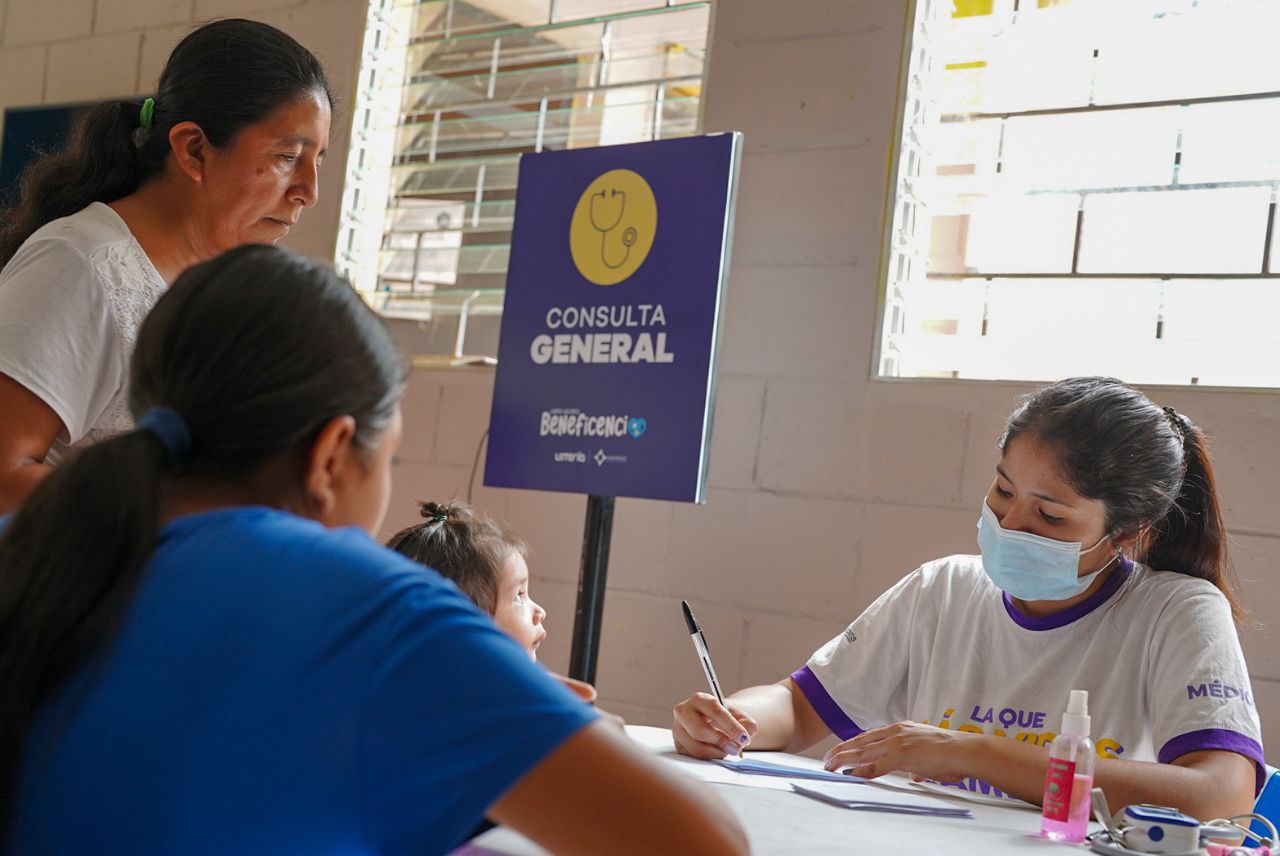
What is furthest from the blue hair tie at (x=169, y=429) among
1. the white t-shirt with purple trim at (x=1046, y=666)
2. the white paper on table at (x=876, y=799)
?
the white t-shirt with purple trim at (x=1046, y=666)

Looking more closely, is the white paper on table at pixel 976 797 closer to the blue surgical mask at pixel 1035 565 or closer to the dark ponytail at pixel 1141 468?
the blue surgical mask at pixel 1035 565

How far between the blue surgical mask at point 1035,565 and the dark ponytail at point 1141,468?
0.26 feet

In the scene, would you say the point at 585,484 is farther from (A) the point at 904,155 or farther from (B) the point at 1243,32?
(B) the point at 1243,32

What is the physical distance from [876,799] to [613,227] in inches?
57.7

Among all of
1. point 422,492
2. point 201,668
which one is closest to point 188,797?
point 201,668

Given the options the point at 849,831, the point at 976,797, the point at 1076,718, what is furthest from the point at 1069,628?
the point at 849,831

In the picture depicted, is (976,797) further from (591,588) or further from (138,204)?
(138,204)

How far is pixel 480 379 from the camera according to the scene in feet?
10.8

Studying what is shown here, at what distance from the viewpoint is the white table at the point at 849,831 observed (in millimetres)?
1103

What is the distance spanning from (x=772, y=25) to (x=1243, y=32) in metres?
0.98

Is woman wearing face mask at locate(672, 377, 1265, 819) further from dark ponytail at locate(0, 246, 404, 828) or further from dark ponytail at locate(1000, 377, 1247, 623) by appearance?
dark ponytail at locate(0, 246, 404, 828)

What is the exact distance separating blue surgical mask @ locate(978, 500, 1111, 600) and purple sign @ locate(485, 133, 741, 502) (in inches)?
27.0

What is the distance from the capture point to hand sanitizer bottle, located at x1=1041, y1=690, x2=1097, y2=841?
4.35ft

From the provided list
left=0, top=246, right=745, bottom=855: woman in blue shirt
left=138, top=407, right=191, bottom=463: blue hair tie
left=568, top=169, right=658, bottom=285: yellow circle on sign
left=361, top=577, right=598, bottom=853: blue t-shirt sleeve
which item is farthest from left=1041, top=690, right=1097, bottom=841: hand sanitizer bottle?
left=568, top=169, right=658, bottom=285: yellow circle on sign
